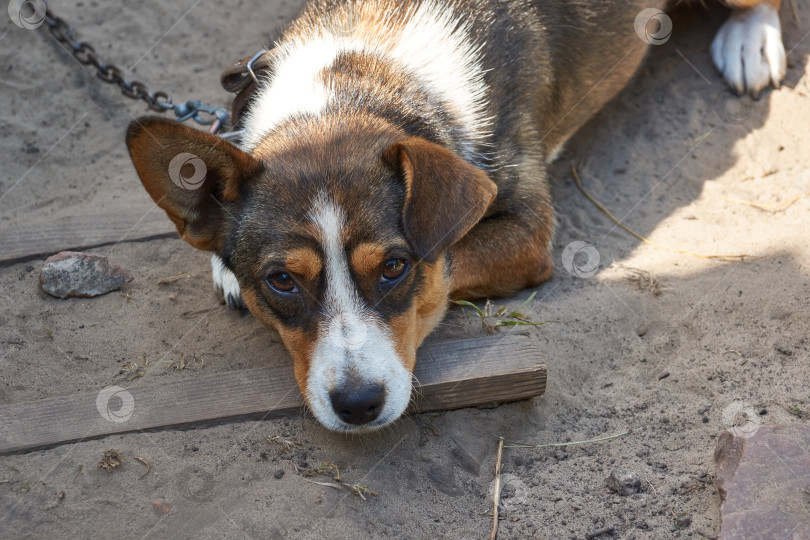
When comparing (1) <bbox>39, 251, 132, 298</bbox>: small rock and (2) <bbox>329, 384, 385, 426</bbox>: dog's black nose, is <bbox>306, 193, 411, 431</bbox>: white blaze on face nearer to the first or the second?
(2) <bbox>329, 384, 385, 426</bbox>: dog's black nose

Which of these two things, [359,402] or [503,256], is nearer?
[359,402]

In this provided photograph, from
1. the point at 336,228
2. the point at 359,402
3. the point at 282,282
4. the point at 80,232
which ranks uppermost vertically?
the point at 336,228

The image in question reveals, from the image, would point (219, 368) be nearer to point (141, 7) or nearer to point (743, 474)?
point (743, 474)

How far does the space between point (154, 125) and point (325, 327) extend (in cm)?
98

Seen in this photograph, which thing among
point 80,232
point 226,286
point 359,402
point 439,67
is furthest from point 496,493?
point 80,232

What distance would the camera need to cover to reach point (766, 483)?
258cm

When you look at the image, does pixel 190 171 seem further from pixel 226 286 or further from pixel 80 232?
pixel 80 232

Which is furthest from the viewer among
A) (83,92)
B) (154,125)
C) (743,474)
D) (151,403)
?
(83,92)

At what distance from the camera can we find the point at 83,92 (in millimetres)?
5473

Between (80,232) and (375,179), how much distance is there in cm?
201

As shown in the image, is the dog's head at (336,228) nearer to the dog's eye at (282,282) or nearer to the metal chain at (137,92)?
the dog's eye at (282,282)

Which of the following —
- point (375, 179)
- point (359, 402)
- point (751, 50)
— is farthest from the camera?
point (751, 50)

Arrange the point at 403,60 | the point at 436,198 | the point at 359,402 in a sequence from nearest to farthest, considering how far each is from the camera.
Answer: the point at 359,402
the point at 436,198
the point at 403,60

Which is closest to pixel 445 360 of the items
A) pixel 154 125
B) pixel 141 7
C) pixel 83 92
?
pixel 154 125
